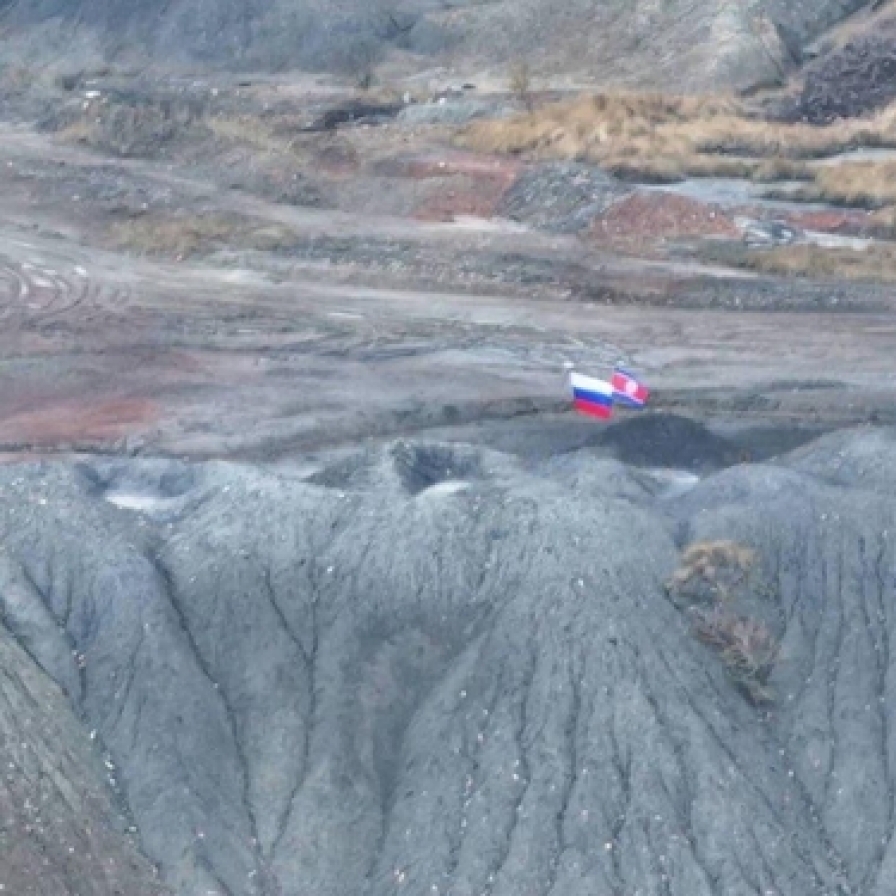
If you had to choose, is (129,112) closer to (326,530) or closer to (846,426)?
(846,426)

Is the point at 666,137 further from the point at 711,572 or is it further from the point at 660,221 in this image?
the point at 711,572

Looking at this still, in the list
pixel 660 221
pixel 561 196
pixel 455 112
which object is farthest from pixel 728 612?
pixel 455 112

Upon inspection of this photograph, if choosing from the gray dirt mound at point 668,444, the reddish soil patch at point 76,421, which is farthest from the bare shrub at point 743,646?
the reddish soil patch at point 76,421

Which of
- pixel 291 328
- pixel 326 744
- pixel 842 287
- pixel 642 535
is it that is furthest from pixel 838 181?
pixel 326 744

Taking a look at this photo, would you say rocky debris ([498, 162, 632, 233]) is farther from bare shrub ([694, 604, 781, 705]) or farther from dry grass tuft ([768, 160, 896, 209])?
bare shrub ([694, 604, 781, 705])

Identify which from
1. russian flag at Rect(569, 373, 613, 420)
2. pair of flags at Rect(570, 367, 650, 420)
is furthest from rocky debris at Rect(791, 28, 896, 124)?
russian flag at Rect(569, 373, 613, 420)

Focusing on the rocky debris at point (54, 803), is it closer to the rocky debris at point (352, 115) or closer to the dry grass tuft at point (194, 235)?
the dry grass tuft at point (194, 235)
